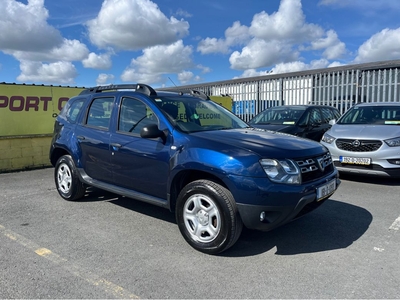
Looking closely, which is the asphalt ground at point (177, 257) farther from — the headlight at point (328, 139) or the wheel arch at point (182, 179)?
the headlight at point (328, 139)

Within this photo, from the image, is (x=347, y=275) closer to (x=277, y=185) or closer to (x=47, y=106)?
(x=277, y=185)

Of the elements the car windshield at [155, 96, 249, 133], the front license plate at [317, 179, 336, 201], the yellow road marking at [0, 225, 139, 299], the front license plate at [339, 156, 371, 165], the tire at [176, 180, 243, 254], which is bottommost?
the yellow road marking at [0, 225, 139, 299]

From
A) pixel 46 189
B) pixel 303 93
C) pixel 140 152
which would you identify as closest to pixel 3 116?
pixel 46 189

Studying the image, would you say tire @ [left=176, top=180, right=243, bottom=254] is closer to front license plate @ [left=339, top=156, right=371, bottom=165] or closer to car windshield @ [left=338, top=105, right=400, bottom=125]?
front license plate @ [left=339, top=156, right=371, bottom=165]

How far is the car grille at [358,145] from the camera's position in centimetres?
639

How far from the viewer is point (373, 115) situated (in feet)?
25.1

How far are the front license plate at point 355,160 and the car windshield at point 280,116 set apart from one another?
200 cm

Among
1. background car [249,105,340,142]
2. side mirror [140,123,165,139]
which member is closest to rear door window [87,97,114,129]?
side mirror [140,123,165,139]

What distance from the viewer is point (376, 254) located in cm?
347

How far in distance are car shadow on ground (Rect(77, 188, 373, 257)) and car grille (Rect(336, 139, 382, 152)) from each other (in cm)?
176

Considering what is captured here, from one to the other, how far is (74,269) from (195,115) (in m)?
2.32

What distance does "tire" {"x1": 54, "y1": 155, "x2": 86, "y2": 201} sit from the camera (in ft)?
17.3

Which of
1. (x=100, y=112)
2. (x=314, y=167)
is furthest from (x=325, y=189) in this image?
(x=100, y=112)

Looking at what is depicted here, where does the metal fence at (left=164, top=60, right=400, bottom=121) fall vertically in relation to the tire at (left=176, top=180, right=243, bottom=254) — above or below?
above
